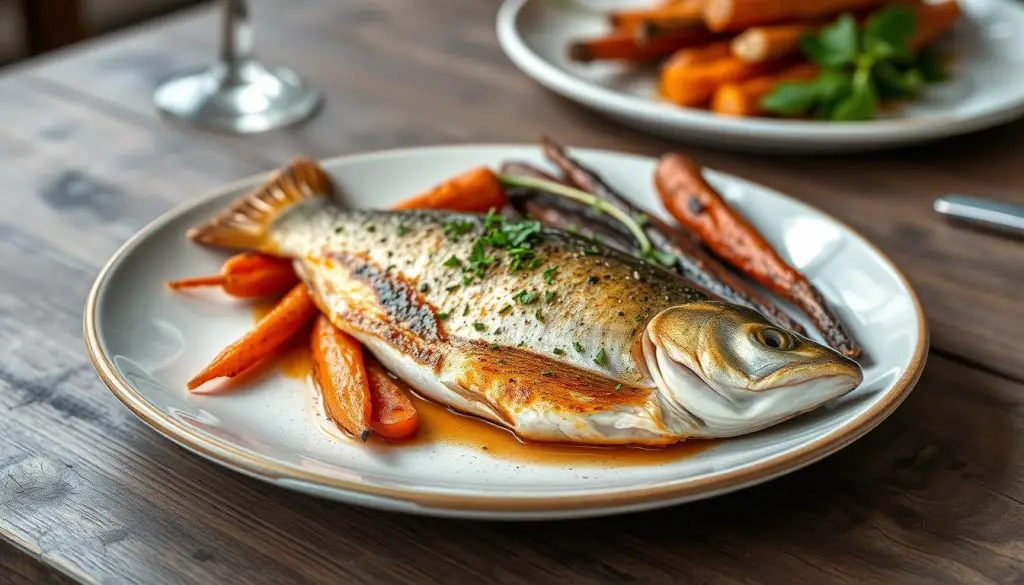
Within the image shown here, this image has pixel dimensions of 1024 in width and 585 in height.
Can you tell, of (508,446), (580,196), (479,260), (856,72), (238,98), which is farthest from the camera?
(238,98)

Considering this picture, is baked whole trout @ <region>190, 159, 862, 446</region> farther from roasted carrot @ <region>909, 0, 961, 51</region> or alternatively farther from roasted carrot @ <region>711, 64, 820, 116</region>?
roasted carrot @ <region>909, 0, 961, 51</region>

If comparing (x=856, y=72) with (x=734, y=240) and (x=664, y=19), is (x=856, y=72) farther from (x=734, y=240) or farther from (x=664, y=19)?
(x=734, y=240)

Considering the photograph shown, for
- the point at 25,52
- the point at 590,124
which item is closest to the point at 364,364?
the point at 590,124

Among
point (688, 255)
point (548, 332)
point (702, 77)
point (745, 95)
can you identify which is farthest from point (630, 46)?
point (548, 332)

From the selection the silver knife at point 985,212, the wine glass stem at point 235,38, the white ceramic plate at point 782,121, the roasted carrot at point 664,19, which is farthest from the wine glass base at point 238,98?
the silver knife at point 985,212

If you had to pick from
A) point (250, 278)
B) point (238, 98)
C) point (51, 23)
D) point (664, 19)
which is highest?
point (664, 19)

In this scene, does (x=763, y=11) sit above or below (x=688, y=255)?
above

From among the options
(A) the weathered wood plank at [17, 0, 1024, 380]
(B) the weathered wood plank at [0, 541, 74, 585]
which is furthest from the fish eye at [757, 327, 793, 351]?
(B) the weathered wood plank at [0, 541, 74, 585]
